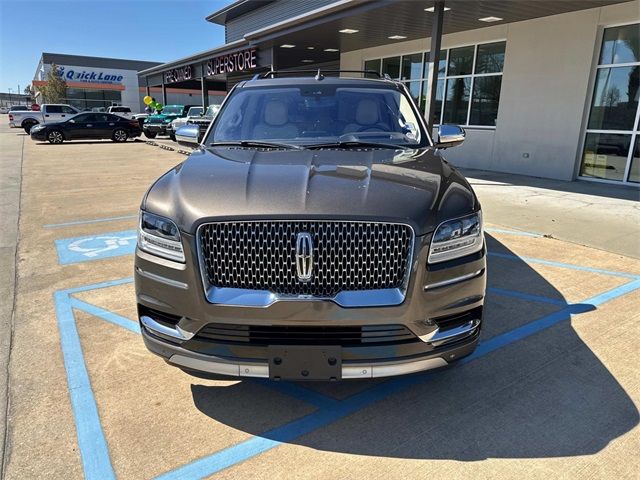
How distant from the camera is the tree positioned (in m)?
55.7

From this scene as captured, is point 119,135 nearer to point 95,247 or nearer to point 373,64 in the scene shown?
point 373,64

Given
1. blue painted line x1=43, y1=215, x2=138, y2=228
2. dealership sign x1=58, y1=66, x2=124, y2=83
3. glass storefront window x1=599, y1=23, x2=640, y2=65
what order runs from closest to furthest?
blue painted line x1=43, y1=215, x2=138, y2=228 < glass storefront window x1=599, y1=23, x2=640, y2=65 < dealership sign x1=58, y1=66, x2=124, y2=83

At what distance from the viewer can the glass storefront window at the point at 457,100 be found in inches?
570

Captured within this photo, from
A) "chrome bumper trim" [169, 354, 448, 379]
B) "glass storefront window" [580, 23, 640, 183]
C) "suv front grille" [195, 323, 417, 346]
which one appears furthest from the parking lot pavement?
"glass storefront window" [580, 23, 640, 183]

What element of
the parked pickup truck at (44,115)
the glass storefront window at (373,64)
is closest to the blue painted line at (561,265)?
the glass storefront window at (373,64)

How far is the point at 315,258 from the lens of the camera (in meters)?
2.25

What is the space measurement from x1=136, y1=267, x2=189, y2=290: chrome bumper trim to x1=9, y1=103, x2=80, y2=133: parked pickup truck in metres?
33.2

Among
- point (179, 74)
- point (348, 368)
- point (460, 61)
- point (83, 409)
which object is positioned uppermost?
point (179, 74)

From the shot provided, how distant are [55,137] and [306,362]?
2607cm

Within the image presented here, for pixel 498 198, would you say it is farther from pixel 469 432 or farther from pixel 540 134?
pixel 469 432

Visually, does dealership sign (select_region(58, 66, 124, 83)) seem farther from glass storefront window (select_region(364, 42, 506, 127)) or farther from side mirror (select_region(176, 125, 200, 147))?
side mirror (select_region(176, 125, 200, 147))

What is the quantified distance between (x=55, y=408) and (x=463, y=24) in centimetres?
1340

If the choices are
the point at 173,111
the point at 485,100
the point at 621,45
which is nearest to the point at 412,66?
the point at 485,100

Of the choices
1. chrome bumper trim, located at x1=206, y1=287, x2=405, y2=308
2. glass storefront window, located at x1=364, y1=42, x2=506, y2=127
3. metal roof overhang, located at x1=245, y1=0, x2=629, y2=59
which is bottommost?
chrome bumper trim, located at x1=206, y1=287, x2=405, y2=308
